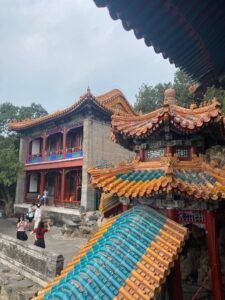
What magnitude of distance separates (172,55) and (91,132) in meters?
13.2

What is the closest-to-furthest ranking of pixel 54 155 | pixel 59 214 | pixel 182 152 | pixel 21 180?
pixel 182 152 → pixel 59 214 → pixel 54 155 → pixel 21 180

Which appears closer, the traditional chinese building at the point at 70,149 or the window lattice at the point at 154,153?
the window lattice at the point at 154,153

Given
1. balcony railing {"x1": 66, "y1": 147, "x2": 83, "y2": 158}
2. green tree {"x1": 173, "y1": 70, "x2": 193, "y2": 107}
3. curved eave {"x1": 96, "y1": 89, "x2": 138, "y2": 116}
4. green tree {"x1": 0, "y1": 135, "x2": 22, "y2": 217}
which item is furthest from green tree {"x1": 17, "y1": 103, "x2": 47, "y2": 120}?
green tree {"x1": 173, "y1": 70, "x2": 193, "y2": 107}

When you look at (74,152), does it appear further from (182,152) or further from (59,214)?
(182,152)

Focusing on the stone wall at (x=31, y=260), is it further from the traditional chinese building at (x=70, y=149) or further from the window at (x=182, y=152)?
the traditional chinese building at (x=70, y=149)

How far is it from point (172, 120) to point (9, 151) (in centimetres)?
1542

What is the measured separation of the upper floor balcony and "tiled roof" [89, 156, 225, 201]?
11105mm

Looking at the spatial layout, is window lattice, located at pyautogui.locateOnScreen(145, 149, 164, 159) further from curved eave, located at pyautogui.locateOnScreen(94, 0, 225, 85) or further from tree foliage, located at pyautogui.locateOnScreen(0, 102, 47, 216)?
tree foliage, located at pyautogui.locateOnScreen(0, 102, 47, 216)

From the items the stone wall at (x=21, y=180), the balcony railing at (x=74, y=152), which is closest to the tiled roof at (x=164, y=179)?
the balcony railing at (x=74, y=152)

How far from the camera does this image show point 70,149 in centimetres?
1689

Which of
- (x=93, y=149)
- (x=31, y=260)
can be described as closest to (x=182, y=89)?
(x=93, y=149)

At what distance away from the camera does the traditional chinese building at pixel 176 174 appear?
153 inches

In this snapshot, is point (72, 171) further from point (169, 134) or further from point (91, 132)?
point (169, 134)

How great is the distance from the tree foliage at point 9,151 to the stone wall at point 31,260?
8.92 meters
